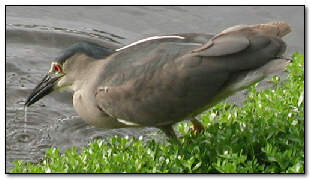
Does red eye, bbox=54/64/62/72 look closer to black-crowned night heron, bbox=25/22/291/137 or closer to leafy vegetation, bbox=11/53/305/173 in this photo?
black-crowned night heron, bbox=25/22/291/137

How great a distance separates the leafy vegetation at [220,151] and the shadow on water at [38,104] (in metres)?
1.31

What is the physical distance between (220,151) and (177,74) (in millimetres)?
790

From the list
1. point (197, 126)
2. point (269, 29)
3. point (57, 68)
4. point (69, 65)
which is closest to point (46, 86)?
point (57, 68)

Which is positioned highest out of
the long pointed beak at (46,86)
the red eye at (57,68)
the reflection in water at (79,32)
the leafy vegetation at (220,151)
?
the reflection in water at (79,32)

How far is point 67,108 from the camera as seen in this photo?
8281 millimetres

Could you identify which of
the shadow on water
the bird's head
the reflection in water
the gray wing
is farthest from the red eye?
the reflection in water

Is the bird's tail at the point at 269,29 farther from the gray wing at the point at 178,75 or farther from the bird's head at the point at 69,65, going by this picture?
the bird's head at the point at 69,65

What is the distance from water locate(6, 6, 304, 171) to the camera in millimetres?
8359

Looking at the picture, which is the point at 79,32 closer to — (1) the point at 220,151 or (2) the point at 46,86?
(2) the point at 46,86

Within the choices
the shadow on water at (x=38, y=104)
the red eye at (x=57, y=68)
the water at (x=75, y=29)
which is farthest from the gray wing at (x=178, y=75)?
the water at (x=75, y=29)

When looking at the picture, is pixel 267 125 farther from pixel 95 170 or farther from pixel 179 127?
pixel 95 170

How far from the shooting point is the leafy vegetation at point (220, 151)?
5473 millimetres

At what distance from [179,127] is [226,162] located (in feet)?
4.21

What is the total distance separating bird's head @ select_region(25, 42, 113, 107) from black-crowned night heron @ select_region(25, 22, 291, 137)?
279mm
